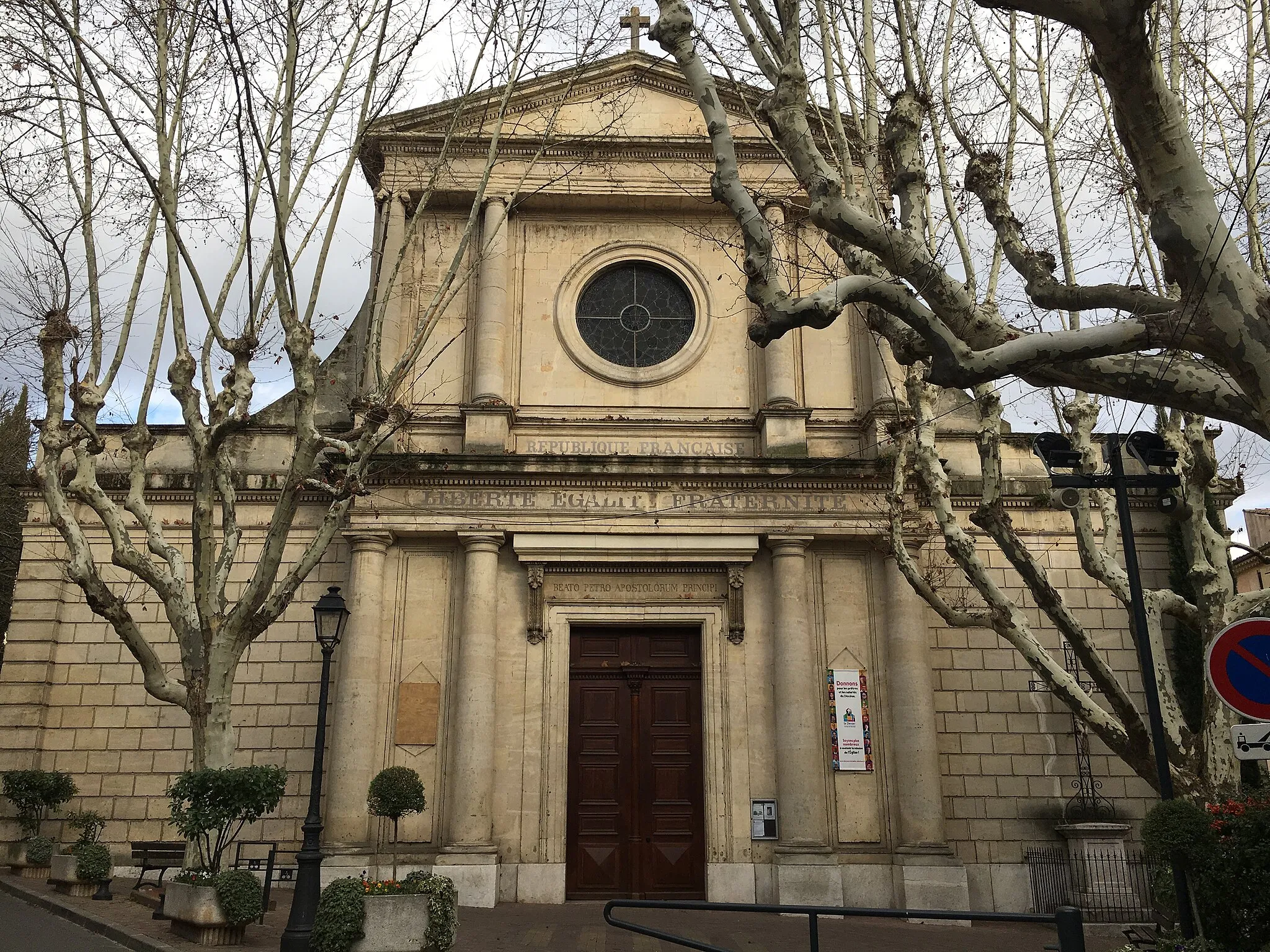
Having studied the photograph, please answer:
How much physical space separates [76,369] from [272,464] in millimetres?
3891

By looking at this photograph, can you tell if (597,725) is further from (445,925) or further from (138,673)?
(138,673)

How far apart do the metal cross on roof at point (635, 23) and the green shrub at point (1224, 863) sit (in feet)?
50.6

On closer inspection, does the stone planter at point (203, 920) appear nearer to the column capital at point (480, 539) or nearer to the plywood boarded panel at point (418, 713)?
the plywood boarded panel at point (418, 713)

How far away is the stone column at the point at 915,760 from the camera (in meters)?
13.6

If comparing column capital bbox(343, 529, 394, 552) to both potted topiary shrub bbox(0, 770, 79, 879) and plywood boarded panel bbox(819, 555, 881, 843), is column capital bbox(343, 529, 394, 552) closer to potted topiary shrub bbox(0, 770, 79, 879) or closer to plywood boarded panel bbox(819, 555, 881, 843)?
potted topiary shrub bbox(0, 770, 79, 879)

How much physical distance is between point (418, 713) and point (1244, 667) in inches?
431

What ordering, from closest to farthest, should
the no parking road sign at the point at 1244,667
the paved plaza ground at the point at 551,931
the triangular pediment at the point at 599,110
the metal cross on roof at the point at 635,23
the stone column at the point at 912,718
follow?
the no parking road sign at the point at 1244,667 → the paved plaza ground at the point at 551,931 → the stone column at the point at 912,718 → the triangular pediment at the point at 599,110 → the metal cross on roof at the point at 635,23

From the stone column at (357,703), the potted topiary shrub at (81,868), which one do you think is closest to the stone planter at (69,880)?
the potted topiary shrub at (81,868)

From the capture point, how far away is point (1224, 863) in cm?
694

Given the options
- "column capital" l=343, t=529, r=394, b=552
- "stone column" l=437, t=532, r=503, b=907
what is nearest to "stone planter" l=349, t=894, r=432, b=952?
"stone column" l=437, t=532, r=503, b=907

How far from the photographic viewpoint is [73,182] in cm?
1163

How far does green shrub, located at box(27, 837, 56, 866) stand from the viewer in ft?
45.5

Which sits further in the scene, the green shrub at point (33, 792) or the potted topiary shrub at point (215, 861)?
the green shrub at point (33, 792)

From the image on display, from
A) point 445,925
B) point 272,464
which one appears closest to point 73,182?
point 272,464
